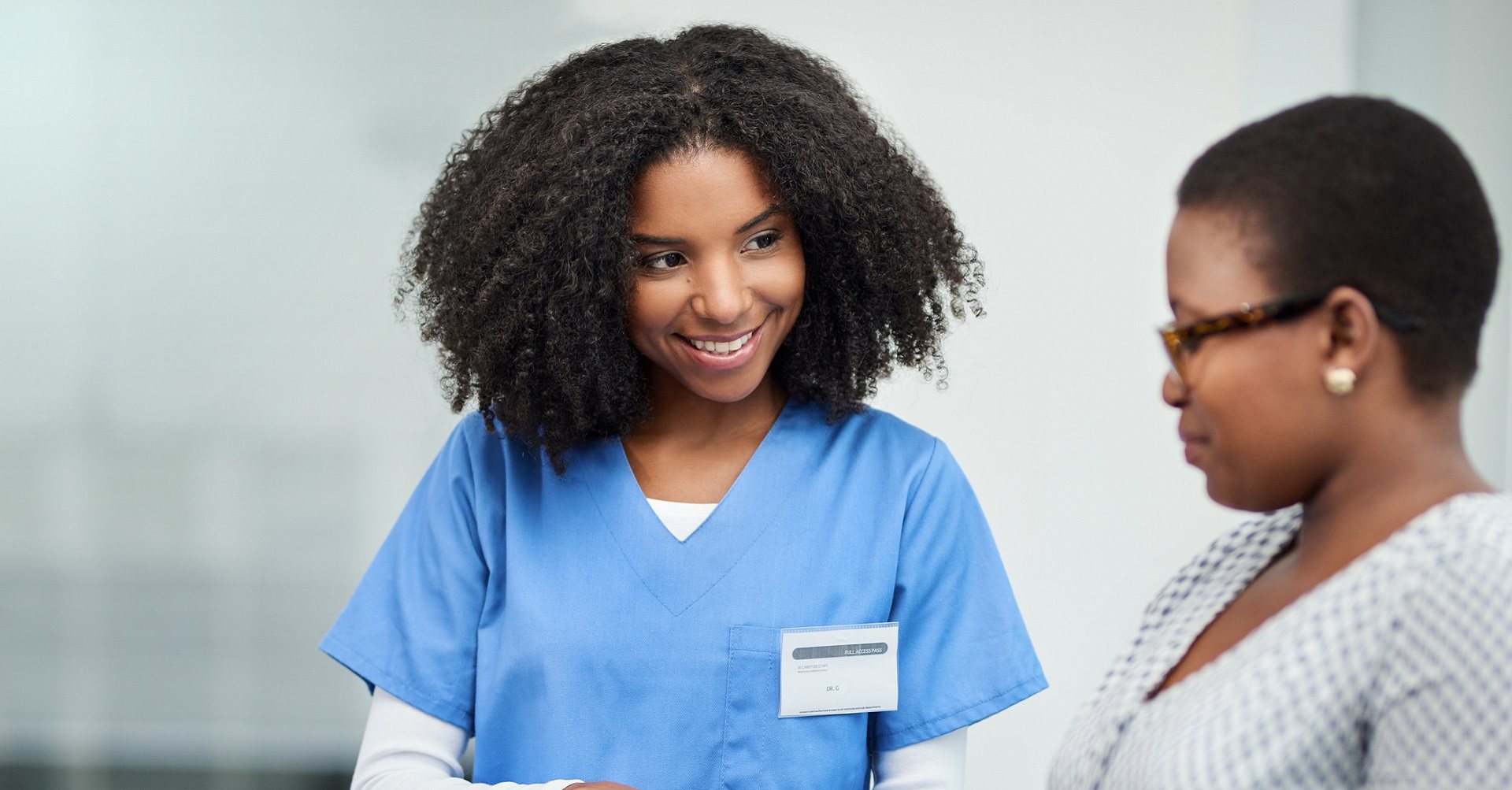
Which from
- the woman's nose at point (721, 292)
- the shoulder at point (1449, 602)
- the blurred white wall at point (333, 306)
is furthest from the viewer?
the blurred white wall at point (333, 306)

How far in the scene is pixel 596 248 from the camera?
125 cm

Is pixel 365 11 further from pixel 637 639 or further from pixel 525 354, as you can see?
pixel 637 639

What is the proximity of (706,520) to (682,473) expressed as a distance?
0.08m

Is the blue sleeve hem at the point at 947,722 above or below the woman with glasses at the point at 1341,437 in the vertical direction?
below

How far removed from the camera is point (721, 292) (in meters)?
1.18

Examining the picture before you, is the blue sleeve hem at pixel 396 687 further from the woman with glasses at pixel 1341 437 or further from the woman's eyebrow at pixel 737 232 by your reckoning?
the woman with glasses at pixel 1341 437

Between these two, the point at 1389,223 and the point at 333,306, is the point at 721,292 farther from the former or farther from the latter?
the point at 333,306

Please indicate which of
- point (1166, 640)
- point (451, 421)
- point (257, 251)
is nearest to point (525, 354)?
point (1166, 640)

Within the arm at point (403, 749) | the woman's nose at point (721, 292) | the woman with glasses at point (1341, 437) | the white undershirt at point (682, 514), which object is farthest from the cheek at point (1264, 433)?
the arm at point (403, 749)

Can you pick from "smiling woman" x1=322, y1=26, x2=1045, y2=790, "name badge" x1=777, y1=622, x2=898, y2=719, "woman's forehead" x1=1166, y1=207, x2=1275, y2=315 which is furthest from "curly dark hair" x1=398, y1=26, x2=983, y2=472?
"woman's forehead" x1=1166, y1=207, x2=1275, y2=315

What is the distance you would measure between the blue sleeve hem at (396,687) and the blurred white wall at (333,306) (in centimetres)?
111

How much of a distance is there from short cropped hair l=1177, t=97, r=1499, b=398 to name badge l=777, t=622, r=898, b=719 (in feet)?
2.10

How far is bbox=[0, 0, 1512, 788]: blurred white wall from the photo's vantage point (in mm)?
2285

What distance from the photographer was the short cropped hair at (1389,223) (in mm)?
692
